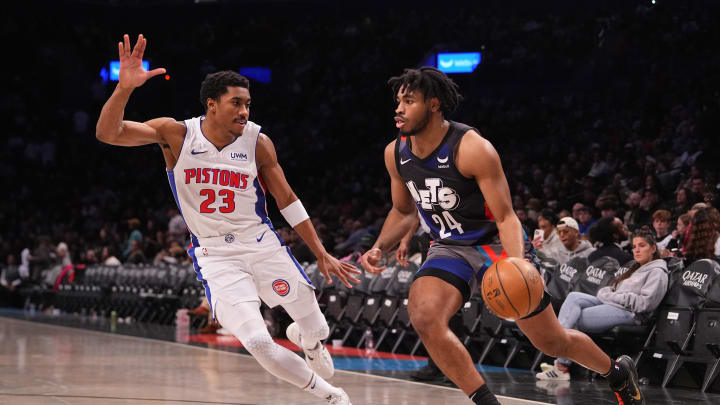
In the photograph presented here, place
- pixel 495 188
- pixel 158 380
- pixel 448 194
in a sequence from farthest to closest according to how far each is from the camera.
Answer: pixel 158 380 → pixel 448 194 → pixel 495 188

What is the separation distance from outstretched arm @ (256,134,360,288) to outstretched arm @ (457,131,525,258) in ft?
3.53

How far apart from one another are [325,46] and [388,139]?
3.97m

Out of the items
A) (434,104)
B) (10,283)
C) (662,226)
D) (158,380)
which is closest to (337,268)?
(434,104)

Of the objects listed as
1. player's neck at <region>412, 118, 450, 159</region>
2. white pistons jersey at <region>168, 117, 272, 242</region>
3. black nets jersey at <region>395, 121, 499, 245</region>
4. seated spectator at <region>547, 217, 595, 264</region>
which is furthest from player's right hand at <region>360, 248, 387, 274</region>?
seated spectator at <region>547, 217, 595, 264</region>

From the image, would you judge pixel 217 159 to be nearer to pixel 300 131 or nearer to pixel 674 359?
pixel 674 359

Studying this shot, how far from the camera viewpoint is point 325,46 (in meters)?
25.3

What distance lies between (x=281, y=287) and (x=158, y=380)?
265 cm

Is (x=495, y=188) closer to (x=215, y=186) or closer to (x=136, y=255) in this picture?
(x=215, y=186)

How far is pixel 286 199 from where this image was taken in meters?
5.39

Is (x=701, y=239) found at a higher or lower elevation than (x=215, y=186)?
lower

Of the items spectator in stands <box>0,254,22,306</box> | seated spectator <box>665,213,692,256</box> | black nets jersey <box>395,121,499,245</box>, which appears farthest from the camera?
spectator in stands <box>0,254,22,306</box>

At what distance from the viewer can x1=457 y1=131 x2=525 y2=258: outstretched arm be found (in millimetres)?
4430

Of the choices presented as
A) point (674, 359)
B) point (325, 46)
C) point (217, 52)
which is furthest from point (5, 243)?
point (674, 359)

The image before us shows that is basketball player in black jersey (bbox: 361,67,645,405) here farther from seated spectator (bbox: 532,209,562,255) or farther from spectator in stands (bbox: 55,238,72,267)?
spectator in stands (bbox: 55,238,72,267)
